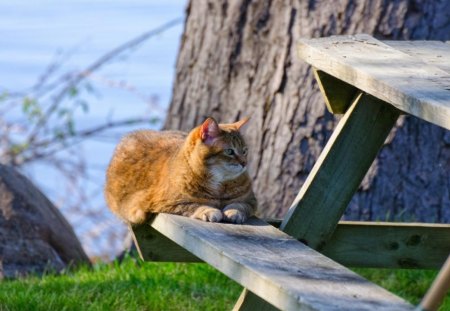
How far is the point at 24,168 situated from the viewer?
9.45 meters

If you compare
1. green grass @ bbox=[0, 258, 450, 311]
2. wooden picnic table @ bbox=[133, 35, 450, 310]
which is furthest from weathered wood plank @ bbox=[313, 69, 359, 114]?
green grass @ bbox=[0, 258, 450, 311]

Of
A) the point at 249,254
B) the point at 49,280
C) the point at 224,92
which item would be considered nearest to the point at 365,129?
the point at 249,254

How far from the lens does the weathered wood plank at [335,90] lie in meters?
→ 4.18

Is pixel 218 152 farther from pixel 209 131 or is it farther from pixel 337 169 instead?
pixel 337 169

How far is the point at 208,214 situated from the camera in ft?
13.2

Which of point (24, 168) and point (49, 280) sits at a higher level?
point (49, 280)

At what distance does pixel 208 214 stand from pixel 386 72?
0.90 metres


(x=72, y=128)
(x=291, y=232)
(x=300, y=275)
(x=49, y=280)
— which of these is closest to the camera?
(x=300, y=275)

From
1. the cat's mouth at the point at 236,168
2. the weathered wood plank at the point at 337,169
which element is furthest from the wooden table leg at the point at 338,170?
the cat's mouth at the point at 236,168

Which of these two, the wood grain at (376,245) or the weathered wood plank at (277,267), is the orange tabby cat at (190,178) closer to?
the wood grain at (376,245)

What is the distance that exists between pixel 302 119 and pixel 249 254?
9.20ft

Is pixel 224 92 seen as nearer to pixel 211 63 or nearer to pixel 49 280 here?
pixel 211 63

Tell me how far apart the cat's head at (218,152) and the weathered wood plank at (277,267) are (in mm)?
425

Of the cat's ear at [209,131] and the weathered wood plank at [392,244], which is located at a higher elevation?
the cat's ear at [209,131]
